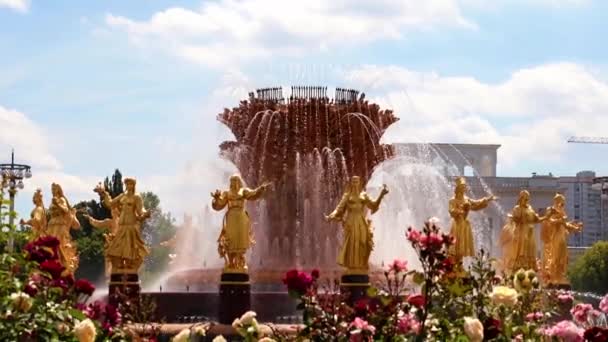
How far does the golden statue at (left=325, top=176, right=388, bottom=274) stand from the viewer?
17.8 meters

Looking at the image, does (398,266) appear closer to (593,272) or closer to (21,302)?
(21,302)

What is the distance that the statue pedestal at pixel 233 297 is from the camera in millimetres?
17312

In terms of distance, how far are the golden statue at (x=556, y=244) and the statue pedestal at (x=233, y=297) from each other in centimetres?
668

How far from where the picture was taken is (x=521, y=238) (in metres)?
21.0

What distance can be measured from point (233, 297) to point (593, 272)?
1812 inches

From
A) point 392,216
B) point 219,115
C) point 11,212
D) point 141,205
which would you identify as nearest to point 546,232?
point 392,216

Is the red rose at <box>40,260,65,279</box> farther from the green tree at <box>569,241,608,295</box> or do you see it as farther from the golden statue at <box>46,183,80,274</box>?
the green tree at <box>569,241,608,295</box>

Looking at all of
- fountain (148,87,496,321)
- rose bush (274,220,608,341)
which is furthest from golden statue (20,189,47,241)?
rose bush (274,220,608,341)

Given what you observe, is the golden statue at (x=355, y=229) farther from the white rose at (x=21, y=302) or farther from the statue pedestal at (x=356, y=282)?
the white rose at (x=21, y=302)

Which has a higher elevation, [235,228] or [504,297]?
[235,228]

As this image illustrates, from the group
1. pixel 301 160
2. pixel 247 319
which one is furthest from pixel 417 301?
pixel 301 160

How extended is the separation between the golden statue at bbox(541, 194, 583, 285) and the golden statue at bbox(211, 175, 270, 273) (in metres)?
6.61

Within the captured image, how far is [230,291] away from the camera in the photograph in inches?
687

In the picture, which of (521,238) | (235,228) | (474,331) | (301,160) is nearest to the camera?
(474,331)
